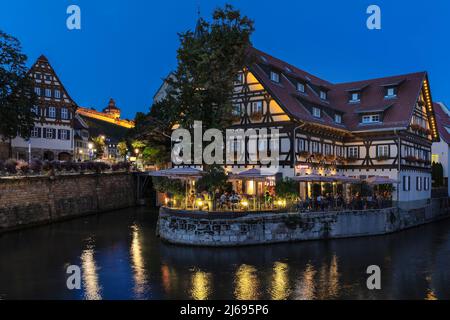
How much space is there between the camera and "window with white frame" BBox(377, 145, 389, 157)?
39.0 metres

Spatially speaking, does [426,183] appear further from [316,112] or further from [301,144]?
[301,144]

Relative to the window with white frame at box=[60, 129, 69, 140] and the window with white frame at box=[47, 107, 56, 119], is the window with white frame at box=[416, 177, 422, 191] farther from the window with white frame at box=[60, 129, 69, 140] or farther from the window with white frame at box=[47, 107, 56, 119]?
the window with white frame at box=[47, 107, 56, 119]

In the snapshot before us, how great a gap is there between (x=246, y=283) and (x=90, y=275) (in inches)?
272

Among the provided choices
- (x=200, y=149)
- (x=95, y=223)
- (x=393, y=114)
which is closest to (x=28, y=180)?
(x=95, y=223)

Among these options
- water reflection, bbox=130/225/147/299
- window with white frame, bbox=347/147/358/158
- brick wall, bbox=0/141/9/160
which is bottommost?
water reflection, bbox=130/225/147/299

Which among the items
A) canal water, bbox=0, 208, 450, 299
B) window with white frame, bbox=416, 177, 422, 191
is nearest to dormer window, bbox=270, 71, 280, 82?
canal water, bbox=0, 208, 450, 299

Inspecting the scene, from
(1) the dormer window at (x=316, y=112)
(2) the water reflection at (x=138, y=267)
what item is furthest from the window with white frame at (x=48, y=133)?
(1) the dormer window at (x=316, y=112)

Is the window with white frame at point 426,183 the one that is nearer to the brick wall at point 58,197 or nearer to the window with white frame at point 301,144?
the window with white frame at point 301,144

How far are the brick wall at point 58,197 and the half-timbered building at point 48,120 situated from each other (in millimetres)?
11671

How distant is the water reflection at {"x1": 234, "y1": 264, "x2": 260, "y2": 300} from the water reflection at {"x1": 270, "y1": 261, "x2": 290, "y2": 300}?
26.3 inches

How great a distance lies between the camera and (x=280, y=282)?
1800 cm

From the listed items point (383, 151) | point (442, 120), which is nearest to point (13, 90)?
point (383, 151)
